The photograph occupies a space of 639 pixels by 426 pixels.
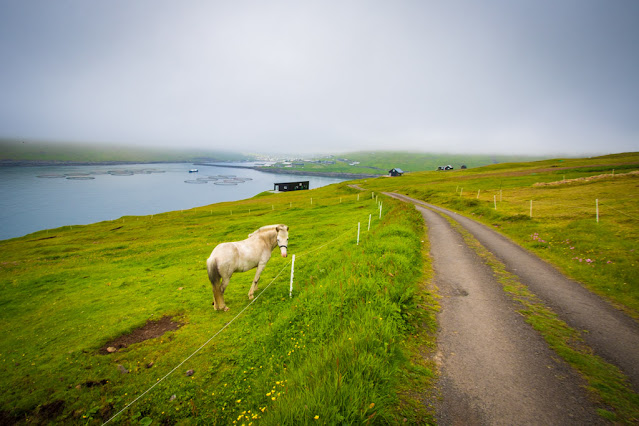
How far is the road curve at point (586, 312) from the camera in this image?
6258 mm

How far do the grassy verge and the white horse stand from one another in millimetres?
9336

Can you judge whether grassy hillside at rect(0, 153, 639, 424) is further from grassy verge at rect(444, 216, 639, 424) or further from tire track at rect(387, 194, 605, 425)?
tire track at rect(387, 194, 605, 425)

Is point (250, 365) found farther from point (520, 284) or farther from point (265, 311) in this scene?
point (520, 284)

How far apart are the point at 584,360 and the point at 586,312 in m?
3.87

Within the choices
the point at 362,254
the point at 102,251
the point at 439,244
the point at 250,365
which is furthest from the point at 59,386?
the point at 102,251

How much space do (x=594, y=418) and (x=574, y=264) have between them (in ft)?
42.4

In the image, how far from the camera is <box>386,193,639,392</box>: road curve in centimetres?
626

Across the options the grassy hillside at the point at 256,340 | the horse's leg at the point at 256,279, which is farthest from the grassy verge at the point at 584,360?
the horse's leg at the point at 256,279

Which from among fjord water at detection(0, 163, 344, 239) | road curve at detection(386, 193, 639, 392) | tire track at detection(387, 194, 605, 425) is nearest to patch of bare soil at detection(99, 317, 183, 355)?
tire track at detection(387, 194, 605, 425)

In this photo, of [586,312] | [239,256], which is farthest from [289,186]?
[586,312]

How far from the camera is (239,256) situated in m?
10.5

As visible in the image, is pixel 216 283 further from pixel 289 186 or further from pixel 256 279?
pixel 289 186

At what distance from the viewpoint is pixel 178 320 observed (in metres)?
10.1

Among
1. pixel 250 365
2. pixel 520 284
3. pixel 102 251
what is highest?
pixel 520 284
